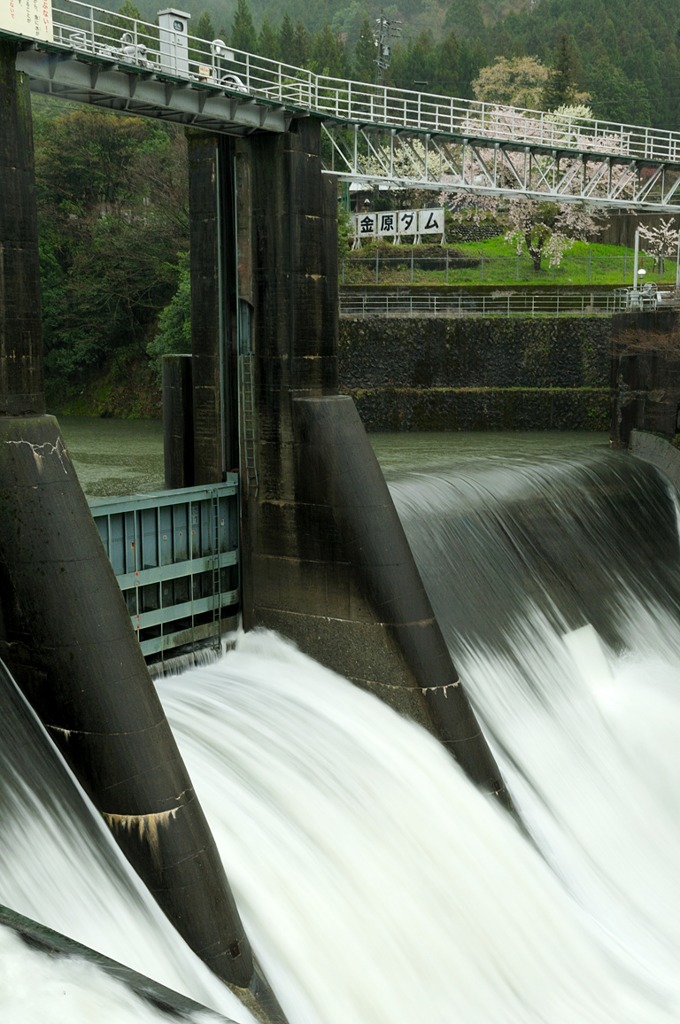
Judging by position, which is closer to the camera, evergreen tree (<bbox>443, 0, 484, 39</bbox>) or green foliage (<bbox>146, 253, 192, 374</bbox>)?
green foliage (<bbox>146, 253, 192, 374</bbox>)

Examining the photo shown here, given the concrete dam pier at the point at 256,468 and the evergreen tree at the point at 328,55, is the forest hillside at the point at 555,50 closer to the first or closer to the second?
the evergreen tree at the point at 328,55

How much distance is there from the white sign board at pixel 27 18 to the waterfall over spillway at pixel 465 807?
24.8ft

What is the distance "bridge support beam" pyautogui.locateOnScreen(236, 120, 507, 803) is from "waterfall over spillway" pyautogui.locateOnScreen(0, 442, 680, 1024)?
582mm

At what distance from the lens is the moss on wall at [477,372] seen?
36469mm

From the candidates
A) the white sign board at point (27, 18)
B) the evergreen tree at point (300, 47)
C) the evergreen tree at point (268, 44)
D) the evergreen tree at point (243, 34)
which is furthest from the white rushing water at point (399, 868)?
the evergreen tree at point (300, 47)

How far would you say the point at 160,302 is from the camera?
45094mm

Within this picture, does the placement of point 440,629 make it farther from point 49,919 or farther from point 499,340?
point 499,340

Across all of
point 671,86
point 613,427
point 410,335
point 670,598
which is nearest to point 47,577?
point 670,598

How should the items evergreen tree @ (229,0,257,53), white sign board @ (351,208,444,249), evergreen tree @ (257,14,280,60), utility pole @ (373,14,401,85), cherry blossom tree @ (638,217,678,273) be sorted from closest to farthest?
white sign board @ (351,208,444,249)
cherry blossom tree @ (638,217,678,273)
utility pole @ (373,14,401,85)
evergreen tree @ (257,14,280,60)
evergreen tree @ (229,0,257,53)

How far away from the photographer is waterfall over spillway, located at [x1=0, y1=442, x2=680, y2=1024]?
39.9 ft

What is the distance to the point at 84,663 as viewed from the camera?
1222cm

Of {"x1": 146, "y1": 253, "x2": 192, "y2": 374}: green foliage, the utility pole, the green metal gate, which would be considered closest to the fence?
{"x1": 146, "y1": 253, "x2": 192, "y2": 374}: green foliage

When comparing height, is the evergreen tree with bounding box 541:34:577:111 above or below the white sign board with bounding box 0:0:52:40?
above

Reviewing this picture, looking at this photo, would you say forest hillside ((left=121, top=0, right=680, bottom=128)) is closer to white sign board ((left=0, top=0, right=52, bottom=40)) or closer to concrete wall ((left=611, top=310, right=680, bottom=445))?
concrete wall ((left=611, top=310, right=680, bottom=445))
